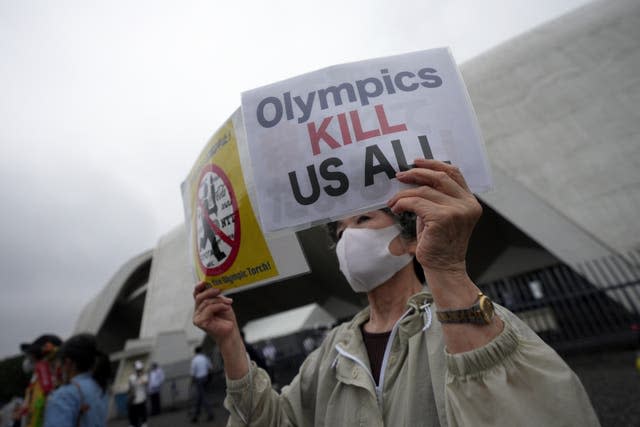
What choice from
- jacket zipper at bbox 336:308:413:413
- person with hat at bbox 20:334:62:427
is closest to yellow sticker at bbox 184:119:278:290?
jacket zipper at bbox 336:308:413:413

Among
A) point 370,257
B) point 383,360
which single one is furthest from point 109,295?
point 383,360

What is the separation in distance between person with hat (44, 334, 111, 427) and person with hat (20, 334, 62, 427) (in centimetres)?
45

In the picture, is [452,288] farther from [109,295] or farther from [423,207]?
[109,295]

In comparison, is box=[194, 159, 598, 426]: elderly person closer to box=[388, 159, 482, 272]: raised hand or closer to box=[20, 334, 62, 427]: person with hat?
box=[388, 159, 482, 272]: raised hand


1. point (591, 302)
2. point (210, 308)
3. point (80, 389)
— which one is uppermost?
point (210, 308)

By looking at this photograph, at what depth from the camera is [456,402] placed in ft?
2.76

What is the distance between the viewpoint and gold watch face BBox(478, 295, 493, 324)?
0.89 meters

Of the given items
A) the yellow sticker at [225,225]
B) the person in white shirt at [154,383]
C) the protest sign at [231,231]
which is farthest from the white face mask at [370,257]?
the person in white shirt at [154,383]

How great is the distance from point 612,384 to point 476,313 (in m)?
5.89

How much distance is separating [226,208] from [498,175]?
9.81 metres

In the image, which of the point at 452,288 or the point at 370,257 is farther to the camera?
the point at 370,257

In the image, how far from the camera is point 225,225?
1517 millimetres

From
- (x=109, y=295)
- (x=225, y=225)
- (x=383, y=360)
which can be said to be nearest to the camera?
(x=383, y=360)

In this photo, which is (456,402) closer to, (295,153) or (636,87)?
(295,153)
